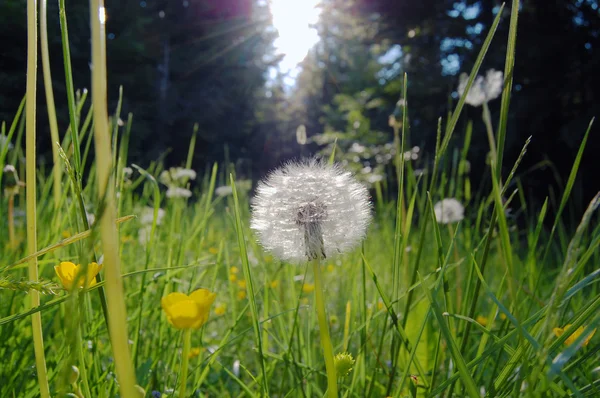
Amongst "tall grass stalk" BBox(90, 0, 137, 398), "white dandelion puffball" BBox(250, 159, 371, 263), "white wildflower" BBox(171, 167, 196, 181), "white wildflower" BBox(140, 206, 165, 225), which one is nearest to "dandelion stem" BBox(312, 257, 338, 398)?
"white dandelion puffball" BBox(250, 159, 371, 263)

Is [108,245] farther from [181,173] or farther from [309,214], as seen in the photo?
[181,173]

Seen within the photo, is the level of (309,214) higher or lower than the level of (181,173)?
lower

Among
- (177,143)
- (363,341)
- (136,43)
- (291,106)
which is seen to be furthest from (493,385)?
(291,106)

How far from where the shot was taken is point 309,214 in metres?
0.50

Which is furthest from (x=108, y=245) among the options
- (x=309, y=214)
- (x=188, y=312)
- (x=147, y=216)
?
(x=147, y=216)

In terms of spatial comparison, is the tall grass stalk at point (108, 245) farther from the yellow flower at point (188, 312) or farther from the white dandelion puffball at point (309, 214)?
the white dandelion puffball at point (309, 214)

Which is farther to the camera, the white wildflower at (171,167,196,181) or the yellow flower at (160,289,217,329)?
the white wildflower at (171,167,196,181)

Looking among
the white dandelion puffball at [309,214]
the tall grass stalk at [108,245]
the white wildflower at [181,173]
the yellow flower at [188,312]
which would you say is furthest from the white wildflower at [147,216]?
the tall grass stalk at [108,245]

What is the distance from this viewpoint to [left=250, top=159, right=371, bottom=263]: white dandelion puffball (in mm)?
485

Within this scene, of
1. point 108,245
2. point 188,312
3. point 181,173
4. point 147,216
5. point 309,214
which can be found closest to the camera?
point 108,245

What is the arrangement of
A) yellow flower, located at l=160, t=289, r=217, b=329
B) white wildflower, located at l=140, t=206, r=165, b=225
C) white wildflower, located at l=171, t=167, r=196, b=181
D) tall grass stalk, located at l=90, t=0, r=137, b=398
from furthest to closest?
1. white wildflower, located at l=140, t=206, r=165, b=225
2. white wildflower, located at l=171, t=167, r=196, b=181
3. yellow flower, located at l=160, t=289, r=217, b=329
4. tall grass stalk, located at l=90, t=0, r=137, b=398

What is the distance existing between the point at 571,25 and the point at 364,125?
2.61 m

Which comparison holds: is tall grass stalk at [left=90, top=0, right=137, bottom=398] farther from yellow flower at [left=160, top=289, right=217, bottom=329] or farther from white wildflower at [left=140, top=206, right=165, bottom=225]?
white wildflower at [left=140, top=206, right=165, bottom=225]

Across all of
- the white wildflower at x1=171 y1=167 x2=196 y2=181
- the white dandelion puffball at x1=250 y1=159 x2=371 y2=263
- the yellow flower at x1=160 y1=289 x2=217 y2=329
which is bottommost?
the yellow flower at x1=160 y1=289 x2=217 y2=329
